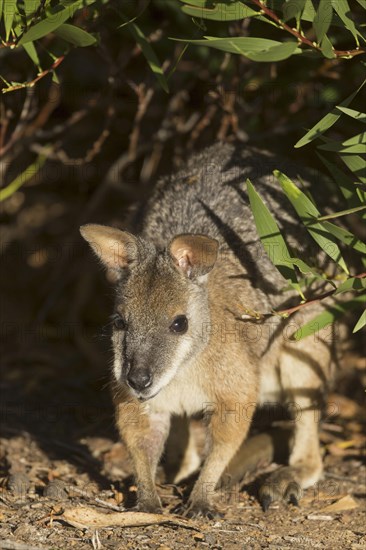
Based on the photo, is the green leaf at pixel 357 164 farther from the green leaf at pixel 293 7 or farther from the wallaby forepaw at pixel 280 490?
the wallaby forepaw at pixel 280 490

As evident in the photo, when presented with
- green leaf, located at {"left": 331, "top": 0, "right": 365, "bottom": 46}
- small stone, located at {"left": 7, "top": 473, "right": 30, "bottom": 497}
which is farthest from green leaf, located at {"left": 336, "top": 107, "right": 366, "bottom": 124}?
small stone, located at {"left": 7, "top": 473, "right": 30, "bottom": 497}

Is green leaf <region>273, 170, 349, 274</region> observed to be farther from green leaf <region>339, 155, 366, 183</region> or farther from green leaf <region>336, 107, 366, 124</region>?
green leaf <region>336, 107, 366, 124</region>

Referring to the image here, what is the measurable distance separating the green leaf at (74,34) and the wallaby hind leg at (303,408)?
7.17ft

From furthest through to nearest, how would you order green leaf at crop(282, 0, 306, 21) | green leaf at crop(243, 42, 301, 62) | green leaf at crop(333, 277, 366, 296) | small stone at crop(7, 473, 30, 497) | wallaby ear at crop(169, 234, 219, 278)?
small stone at crop(7, 473, 30, 497) < wallaby ear at crop(169, 234, 219, 278) < green leaf at crop(333, 277, 366, 296) < green leaf at crop(243, 42, 301, 62) < green leaf at crop(282, 0, 306, 21)

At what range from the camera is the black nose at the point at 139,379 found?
4.10m

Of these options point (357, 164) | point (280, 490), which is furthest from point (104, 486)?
point (357, 164)

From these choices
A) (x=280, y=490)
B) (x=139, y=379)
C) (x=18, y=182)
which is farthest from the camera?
(x=18, y=182)

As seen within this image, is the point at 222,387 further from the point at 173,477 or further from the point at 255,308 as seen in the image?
the point at 173,477

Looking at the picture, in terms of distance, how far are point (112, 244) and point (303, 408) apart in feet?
5.40

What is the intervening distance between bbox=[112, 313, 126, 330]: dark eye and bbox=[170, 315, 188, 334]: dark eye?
10.3 inches

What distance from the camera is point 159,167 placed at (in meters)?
7.89

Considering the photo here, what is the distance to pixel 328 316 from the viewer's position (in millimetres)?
4812

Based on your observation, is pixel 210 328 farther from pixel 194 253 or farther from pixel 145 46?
pixel 145 46

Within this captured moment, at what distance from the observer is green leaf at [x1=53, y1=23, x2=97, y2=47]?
171 inches
